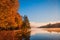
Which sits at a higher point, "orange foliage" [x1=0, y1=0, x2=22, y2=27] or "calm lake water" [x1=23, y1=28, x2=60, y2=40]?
"orange foliage" [x1=0, y1=0, x2=22, y2=27]

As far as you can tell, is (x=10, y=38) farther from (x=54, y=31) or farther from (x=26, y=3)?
(x=54, y=31)

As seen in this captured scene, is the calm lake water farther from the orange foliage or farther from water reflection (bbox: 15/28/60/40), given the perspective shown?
the orange foliage

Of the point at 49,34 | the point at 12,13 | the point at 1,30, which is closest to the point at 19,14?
the point at 12,13

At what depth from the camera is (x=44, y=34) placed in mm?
5188

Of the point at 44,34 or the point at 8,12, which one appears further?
the point at 44,34

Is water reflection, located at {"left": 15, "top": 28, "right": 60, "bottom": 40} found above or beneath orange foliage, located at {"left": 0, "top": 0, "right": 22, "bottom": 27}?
beneath

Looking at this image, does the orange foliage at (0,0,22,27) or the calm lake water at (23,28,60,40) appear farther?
the calm lake water at (23,28,60,40)

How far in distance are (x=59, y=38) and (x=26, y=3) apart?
51.6 inches

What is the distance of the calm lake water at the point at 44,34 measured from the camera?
4820 millimetres

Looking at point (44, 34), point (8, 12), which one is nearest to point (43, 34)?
point (44, 34)

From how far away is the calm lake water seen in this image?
15.8 feet

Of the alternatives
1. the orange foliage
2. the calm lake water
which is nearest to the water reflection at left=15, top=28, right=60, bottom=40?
the calm lake water

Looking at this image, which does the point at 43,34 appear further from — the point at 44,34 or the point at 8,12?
the point at 8,12

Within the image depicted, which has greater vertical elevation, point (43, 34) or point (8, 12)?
point (8, 12)
